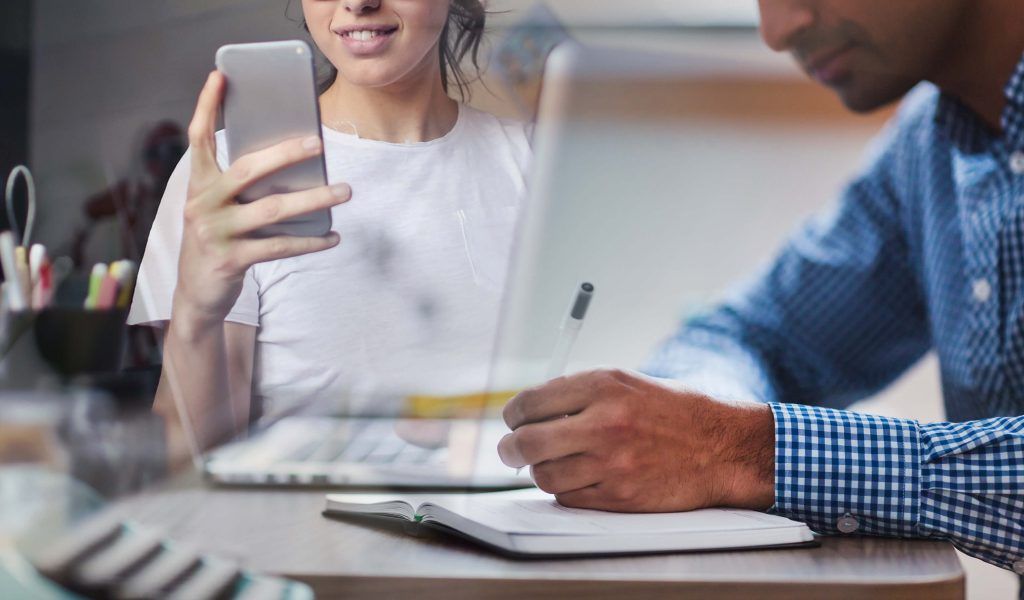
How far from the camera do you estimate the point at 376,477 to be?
54cm

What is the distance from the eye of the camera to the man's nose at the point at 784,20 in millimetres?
711

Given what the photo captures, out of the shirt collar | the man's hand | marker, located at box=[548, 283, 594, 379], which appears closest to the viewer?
the man's hand

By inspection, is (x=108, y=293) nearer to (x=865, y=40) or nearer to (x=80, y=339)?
(x=80, y=339)

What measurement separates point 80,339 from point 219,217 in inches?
3.5

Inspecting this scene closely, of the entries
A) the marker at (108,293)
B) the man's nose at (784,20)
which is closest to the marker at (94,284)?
the marker at (108,293)

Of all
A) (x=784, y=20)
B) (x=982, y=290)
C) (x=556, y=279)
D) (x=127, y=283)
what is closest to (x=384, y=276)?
(x=127, y=283)

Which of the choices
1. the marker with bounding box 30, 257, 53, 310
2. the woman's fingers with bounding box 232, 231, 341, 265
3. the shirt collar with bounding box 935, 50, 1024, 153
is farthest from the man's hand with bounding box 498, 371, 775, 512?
the shirt collar with bounding box 935, 50, 1024, 153

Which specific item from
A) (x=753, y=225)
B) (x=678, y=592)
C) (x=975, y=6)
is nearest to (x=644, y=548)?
(x=678, y=592)

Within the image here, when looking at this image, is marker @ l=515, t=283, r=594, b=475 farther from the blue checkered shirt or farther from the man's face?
the man's face

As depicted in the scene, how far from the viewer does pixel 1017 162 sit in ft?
2.64

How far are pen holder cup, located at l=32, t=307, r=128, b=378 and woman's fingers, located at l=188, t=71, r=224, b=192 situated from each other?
0.24 ft

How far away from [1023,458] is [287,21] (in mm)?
471

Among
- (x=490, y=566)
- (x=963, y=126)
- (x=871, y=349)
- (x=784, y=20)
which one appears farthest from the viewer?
(x=871, y=349)

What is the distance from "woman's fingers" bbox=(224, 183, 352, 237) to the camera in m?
0.43
